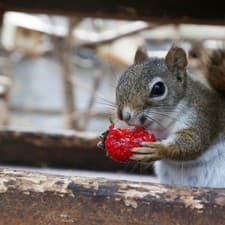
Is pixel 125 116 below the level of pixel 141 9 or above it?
below

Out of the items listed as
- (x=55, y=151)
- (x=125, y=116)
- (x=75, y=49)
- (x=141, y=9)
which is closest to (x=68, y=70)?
(x=75, y=49)

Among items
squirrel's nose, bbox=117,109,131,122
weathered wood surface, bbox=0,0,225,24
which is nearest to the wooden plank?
weathered wood surface, bbox=0,0,225,24

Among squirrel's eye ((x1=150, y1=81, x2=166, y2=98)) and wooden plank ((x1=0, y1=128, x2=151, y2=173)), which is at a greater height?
squirrel's eye ((x1=150, y1=81, x2=166, y2=98))

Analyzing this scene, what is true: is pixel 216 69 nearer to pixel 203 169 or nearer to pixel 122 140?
pixel 203 169

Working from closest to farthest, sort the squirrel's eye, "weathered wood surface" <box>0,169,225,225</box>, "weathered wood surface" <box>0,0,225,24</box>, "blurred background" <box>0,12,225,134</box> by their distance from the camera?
"weathered wood surface" <box>0,169,225,225</box> < the squirrel's eye < "weathered wood surface" <box>0,0,225,24</box> < "blurred background" <box>0,12,225,134</box>

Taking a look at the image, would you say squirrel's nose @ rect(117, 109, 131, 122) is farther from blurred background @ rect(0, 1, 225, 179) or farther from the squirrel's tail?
the squirrel's tail

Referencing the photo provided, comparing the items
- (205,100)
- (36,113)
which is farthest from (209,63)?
(36,113)
